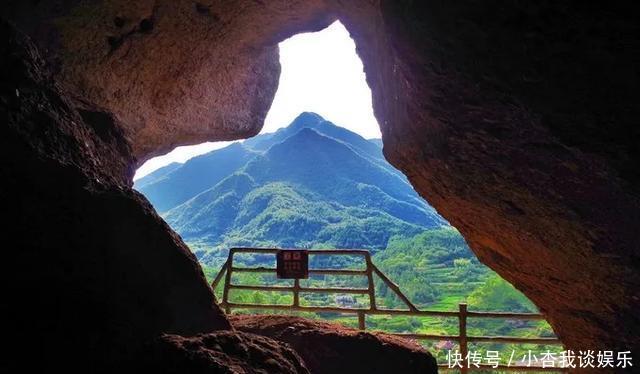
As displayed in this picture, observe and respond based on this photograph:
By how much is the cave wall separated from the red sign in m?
2.89

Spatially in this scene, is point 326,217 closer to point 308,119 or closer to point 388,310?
Result: point 308,119

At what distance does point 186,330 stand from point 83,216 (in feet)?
3.10

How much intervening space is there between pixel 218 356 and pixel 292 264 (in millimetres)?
5787

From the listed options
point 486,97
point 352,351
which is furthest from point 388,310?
point 486,97

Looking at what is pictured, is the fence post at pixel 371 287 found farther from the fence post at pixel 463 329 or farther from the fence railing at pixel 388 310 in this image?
the fence post at pixel 463 329

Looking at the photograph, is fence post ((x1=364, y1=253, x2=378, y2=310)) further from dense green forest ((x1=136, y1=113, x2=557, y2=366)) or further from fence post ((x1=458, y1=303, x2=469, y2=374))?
dense green forest ((x1=136, y1=113, x2=557, y2=366))

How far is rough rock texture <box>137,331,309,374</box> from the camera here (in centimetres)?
227

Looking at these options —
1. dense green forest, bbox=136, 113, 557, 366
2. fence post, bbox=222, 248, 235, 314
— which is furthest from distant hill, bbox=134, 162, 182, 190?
fence post, bbox=222, 248, 235, 314

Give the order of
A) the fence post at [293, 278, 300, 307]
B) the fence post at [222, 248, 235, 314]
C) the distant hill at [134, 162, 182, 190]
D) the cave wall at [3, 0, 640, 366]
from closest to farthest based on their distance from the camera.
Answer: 1. the cave wall at [3, 0, 640, 366]
2. the fence post at [293, 278, 300, 307]
3. the fence post at [222, 248, 235, 314]
4. the distant hill at [134, 162, 182, 190]

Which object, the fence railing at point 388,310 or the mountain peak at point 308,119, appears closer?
the fence railing at point 388,310

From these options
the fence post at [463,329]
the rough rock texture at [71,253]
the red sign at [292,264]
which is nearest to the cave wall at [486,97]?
the rough rock texture at [71,253]

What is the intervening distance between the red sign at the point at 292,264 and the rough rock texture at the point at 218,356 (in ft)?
17.2

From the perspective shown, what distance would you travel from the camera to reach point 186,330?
2.99 meters

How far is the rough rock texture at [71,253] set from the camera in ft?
7.64
